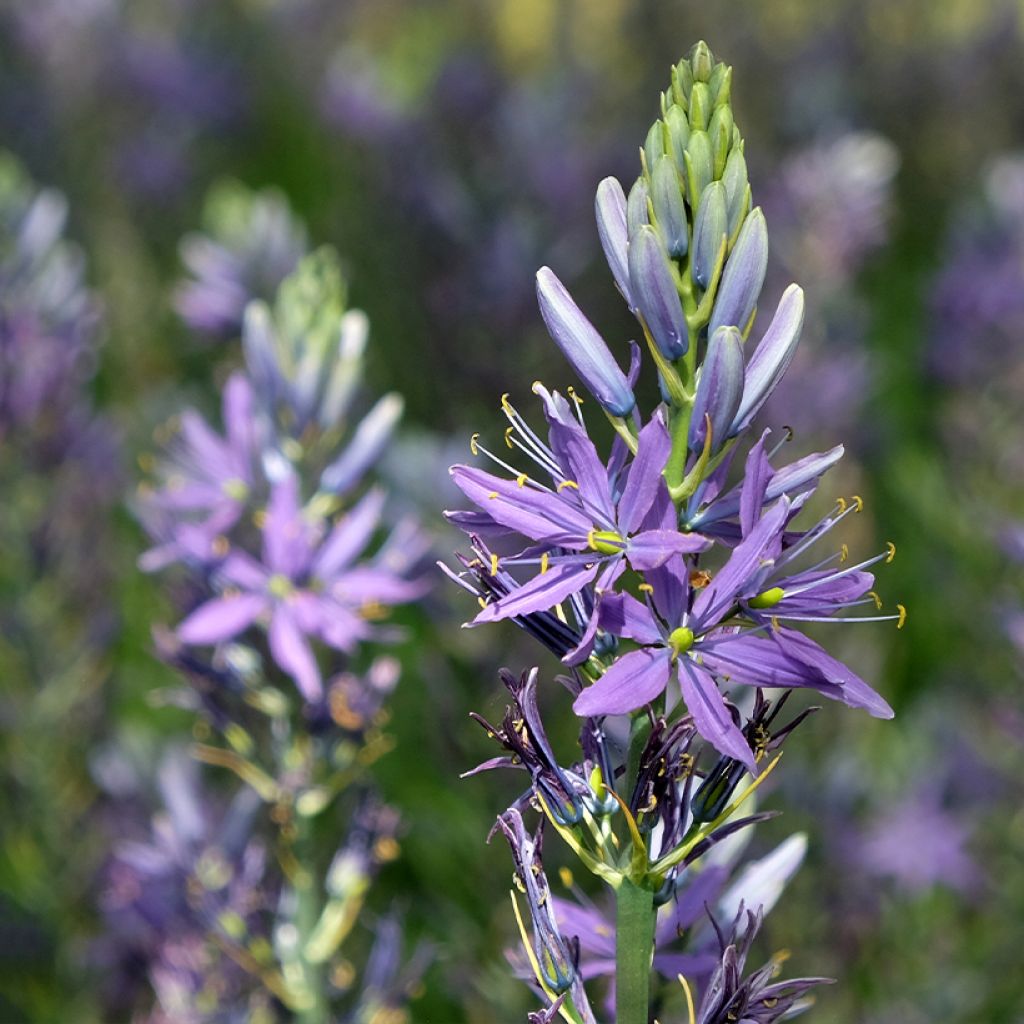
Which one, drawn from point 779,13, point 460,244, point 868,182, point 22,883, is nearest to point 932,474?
point 868,182

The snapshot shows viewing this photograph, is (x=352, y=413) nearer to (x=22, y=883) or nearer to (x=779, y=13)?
(x=22, y=883)

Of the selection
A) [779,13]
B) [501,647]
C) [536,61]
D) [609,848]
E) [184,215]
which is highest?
[779,13]

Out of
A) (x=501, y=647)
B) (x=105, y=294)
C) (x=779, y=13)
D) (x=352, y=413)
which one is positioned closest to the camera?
(x=501, y=647)

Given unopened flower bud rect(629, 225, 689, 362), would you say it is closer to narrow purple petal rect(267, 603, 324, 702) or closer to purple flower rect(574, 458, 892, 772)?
purple flower rect(574, 458, 892, 772)

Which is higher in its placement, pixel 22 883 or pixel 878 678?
pixel 878 678

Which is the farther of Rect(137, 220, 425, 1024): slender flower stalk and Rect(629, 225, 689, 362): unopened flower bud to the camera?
Rect(137, 220, 425, 1024): slender flower stalk

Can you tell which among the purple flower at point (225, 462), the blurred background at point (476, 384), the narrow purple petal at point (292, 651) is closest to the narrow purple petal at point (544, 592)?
the narrow purple petal at point (292, 651)

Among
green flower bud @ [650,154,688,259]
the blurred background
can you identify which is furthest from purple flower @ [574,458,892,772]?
the blurred background
